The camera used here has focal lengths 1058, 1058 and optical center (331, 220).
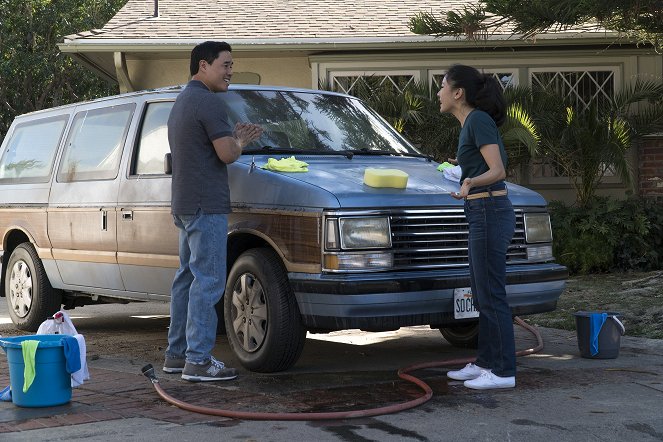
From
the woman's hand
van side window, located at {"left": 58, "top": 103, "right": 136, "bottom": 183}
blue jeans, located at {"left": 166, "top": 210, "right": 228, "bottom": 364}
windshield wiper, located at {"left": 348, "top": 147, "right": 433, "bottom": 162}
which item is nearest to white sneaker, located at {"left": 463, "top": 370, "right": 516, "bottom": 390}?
the woman's hand

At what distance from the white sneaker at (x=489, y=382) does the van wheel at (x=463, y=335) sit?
1.53 meters

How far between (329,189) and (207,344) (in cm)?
121

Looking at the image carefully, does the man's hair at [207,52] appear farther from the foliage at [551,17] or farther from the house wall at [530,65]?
the house wall at [530,65]

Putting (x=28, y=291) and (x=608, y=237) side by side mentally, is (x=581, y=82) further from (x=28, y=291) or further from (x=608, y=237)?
(x=28, y=291)

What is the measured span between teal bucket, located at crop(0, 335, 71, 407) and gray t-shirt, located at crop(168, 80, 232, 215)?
1178 millimetres

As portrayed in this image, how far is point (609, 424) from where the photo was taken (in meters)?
5.25

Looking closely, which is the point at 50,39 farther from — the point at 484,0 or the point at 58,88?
the point at 484,0

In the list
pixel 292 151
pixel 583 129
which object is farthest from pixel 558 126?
pixel 292 151

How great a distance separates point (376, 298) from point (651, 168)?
10673mm

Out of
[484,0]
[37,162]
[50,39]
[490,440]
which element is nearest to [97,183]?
[37,162]

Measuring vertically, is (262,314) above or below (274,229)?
below

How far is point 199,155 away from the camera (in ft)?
21.0

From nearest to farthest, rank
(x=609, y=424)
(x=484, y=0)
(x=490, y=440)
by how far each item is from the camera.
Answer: (x=490, y=440), (x=609, y=424), (x=484, y=0)

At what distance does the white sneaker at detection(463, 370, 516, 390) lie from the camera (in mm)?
6109
